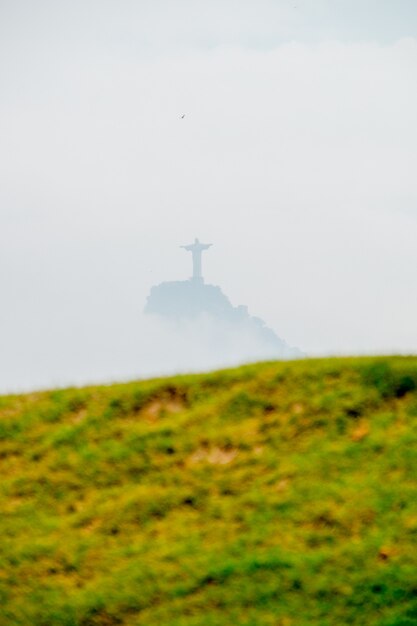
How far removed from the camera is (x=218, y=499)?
8.92 meters

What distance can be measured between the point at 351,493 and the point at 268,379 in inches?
102

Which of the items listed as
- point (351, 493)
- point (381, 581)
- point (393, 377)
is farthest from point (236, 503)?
point (393, 377)

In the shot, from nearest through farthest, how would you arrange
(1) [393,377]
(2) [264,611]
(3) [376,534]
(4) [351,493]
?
(2) [264,611] < (3) [376,534] < (4) [351,493] < (1) [393,377]

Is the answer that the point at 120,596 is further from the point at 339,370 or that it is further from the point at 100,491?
the point at 339,370

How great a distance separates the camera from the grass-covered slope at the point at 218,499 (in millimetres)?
7562

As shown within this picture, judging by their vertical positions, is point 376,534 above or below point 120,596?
above

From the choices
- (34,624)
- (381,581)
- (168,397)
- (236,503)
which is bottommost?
(34,624)

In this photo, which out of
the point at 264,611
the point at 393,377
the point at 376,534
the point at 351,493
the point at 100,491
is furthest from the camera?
the point at 393,377

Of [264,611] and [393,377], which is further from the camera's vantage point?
[393,377]

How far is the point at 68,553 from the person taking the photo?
8.56 metres

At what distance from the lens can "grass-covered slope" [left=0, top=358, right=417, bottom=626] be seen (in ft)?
24.8

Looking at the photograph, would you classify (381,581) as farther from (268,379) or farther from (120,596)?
(268,379)

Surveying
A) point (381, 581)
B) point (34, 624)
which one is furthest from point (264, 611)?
point (34, 624)

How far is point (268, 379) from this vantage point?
10820 mm
